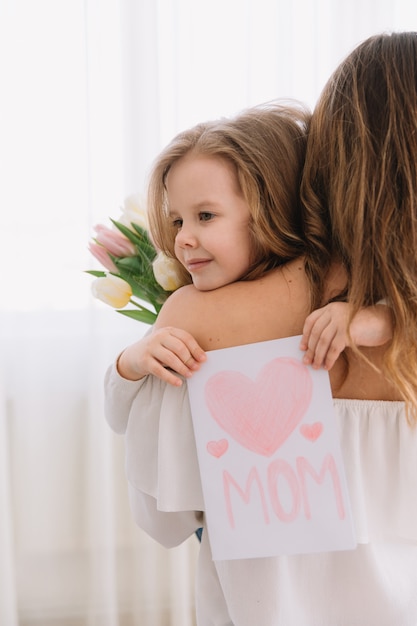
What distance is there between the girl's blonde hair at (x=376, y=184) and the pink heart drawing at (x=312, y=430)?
10 centimetres

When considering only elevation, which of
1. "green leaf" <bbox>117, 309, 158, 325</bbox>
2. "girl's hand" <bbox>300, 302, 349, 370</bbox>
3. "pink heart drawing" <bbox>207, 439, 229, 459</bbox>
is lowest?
"pink heart drawing" <bbox>207, 439, 229, 459</bbox>

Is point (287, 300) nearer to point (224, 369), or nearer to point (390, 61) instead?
point (224, 369)

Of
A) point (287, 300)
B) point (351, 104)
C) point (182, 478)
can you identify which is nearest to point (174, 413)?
point (182, 478)

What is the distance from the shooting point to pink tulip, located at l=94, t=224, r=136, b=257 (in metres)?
1.13

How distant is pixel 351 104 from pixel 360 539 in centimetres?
51

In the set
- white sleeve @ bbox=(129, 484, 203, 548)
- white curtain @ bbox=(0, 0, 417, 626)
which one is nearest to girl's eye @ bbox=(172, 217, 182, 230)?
white sleeve @ bbox=(129, 484, 203, 548)

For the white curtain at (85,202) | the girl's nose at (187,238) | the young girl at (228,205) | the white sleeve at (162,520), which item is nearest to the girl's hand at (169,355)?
the young girl at (228,205)

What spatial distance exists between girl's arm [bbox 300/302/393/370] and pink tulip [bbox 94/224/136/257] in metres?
0.44

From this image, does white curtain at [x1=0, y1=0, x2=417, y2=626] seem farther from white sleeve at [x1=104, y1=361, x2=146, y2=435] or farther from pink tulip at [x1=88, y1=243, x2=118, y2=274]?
white sleeve at [x1=104, y1=361, x2=146, y2=435]

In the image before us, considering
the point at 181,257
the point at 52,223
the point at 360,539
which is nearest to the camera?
the point at 360,539

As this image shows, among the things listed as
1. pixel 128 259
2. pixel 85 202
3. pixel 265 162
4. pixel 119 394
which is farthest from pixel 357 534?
pixel 85 202

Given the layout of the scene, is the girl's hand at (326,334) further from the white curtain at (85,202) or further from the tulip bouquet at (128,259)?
the white curtain at (85,202)

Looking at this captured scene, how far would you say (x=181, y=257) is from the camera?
3.08 ft

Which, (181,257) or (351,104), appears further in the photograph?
(181,257)
